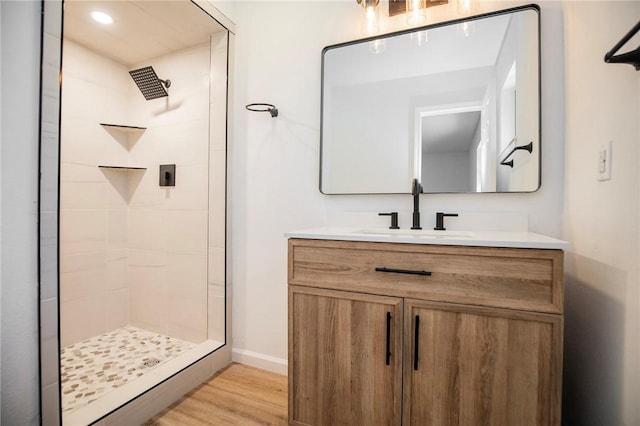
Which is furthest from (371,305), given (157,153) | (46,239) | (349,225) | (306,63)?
(157,153)

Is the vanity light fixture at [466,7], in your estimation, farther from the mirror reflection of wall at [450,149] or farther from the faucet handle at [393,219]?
the faucet handle at [393,219]

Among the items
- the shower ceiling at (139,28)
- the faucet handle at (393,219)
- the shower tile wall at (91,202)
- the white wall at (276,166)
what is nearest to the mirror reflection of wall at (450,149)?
the white wall at (276,166)

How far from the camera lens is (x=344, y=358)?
1.18m

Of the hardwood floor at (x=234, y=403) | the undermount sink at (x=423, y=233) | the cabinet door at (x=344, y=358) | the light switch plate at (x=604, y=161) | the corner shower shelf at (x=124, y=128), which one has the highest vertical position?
the corner shower shelf at (x=124, y=128)

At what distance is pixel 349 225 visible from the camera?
1684 millimetres

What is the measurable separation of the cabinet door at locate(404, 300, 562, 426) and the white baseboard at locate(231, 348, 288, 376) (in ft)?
3.04

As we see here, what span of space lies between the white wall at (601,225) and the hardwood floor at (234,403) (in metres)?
1.24

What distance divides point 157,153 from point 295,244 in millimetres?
1631

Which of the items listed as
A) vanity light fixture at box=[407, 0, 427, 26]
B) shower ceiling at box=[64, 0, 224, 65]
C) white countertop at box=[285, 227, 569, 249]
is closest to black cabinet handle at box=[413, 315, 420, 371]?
white countertop at box=[285, 227, 569, 249]

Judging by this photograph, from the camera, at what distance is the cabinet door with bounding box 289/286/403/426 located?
1.11 metres

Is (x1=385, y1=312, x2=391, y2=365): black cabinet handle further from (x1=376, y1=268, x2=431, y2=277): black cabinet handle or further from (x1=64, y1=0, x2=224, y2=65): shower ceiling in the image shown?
(x1=64, y1=0, x2=224, y2=65): shower ceiling

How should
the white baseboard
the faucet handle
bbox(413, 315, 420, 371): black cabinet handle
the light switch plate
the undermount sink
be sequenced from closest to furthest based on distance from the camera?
the light switch plate
bbox(413, 315, 420, 371): black cabinet handle
the undermount sink
the faucet handle
the white baseboard

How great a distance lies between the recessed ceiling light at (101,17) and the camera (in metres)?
1.76

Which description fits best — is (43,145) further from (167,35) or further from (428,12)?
(428,12)
